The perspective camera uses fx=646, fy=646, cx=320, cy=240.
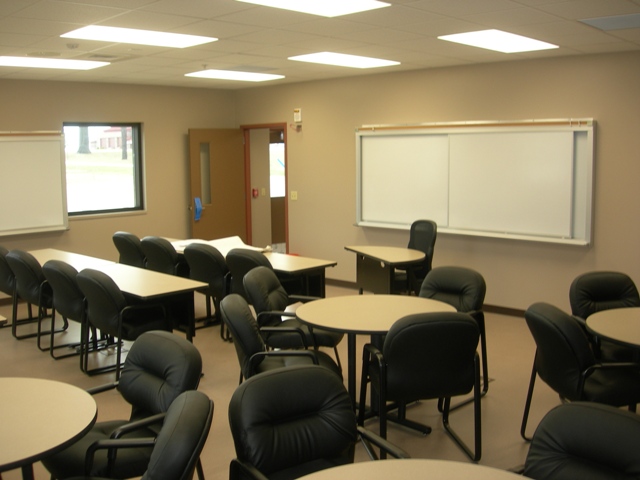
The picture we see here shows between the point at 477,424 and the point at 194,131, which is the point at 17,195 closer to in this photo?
the point at 194,131

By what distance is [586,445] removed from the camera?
2113 mm

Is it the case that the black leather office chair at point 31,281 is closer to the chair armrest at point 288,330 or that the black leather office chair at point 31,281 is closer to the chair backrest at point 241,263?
the chair backrest at point 241,263

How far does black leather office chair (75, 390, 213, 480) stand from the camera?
6.85 feet

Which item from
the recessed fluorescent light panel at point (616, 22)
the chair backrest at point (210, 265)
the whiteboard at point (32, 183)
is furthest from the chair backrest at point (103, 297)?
the recessed fluorescent light panel at point (616, 22)

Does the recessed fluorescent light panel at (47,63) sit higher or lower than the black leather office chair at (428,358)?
higher

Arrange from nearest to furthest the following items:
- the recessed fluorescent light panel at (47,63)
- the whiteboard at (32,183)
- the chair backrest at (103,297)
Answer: the chair backrest at (103,297) → the recessed fluorescent light panel at (47,63) → the whiteboard at (32,183)

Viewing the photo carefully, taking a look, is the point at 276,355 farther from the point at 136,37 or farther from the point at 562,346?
the point at 136,37

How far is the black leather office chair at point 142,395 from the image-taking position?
8.64 feet

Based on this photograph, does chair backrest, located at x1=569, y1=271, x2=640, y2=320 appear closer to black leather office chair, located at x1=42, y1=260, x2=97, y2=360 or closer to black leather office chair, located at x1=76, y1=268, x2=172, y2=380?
black leather office chair, located at x1=76, y1=268, x2=172, y2=380

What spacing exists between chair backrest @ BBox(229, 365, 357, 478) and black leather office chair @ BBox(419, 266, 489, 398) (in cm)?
187

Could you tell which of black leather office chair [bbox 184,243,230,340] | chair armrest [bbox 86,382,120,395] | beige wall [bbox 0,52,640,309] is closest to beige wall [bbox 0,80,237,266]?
beige wall [bbox 0,52,640,309]

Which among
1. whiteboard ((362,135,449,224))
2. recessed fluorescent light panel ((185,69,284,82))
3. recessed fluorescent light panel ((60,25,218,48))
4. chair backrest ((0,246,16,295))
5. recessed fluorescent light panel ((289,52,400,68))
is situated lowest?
chair backrest ((0,246,16,295))

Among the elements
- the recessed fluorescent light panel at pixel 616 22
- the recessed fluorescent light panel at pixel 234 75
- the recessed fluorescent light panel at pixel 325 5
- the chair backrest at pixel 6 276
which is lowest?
the chair backrest at pixel 6 276

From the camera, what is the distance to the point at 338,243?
27.8 feet
